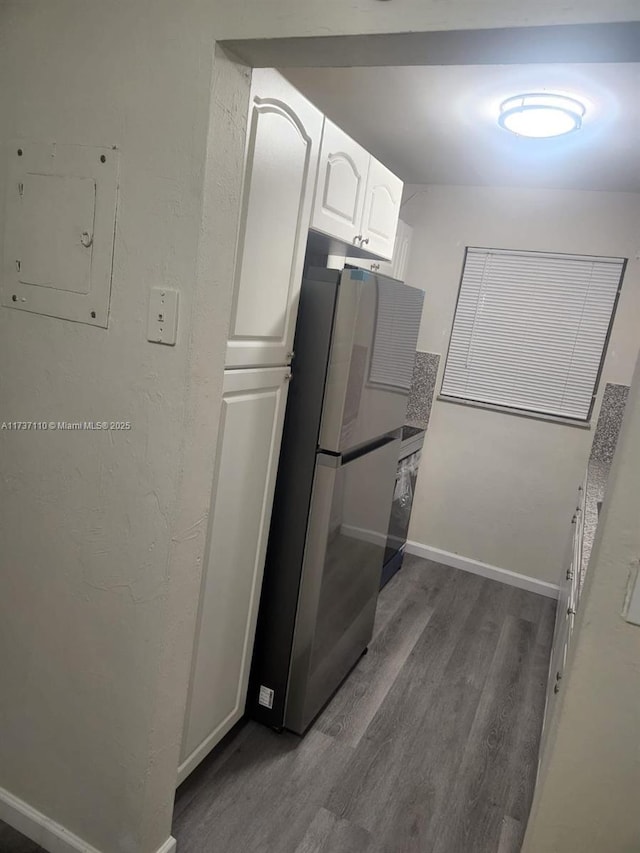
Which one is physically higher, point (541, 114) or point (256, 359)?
point (541, 114)

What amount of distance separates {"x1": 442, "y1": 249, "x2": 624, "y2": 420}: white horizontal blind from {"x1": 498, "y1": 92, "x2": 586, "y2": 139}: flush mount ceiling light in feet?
3.86

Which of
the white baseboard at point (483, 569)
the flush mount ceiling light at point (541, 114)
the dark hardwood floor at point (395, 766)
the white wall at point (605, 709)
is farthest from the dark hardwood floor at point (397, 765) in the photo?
the flush mount ceiling light at point (541, 114)

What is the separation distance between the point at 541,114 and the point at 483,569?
2.61m

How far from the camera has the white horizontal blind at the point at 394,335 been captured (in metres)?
1.90

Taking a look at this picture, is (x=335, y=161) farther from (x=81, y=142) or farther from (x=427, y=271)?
(x=427, y=271)

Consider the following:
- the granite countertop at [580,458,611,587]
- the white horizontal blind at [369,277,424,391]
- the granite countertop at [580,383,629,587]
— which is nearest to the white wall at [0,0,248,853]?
the white horizontal blind at [369,277,424,391]

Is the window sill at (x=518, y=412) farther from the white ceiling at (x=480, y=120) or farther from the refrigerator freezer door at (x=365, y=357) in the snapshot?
the refrigerator freezer door at (x=365, y=357)

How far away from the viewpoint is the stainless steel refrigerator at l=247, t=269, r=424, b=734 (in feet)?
5.77

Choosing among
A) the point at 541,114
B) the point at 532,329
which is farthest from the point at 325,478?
the point at 532,329

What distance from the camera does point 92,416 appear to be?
133 centimetres

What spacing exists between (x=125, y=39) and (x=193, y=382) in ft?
2.38

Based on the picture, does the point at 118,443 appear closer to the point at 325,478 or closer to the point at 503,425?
the point at 325,478

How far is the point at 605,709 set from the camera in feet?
2.96

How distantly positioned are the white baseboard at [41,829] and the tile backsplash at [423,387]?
8.88 feet
